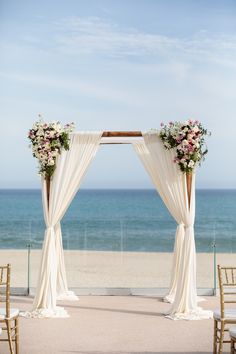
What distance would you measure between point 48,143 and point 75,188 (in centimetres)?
55

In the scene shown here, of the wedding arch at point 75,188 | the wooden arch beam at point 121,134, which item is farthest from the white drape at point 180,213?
the wooden arch beam at point 121,134

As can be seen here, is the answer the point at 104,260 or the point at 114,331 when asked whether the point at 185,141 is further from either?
the point at 104,260

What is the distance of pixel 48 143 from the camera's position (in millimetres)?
7945

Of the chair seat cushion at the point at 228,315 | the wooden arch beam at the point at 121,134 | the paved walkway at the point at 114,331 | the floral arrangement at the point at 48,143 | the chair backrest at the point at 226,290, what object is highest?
the wooden arch beam at the point at 121,134

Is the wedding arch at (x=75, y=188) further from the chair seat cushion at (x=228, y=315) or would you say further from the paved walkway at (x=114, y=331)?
the chair seat cushion at (x=228, y=315)

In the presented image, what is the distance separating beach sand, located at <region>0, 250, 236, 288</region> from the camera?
994 cm

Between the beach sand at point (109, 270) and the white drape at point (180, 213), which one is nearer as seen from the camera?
the white drape at point (180, 213)

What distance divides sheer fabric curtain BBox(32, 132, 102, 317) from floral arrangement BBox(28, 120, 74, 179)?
0.28 ft

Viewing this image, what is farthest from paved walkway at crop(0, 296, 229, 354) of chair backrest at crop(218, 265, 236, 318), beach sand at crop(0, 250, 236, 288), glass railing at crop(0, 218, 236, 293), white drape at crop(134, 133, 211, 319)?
beach sand at crop(0, 250, 236, 288)

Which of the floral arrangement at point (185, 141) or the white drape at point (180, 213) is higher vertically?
the floral arrangement at point (185, 141)

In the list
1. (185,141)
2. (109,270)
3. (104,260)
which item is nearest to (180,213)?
(185,141)

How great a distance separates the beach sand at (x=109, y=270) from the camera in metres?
9.94

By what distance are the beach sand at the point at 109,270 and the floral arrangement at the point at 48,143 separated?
1.87 meters

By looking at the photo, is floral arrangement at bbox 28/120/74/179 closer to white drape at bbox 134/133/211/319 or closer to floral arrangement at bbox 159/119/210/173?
white drape at bbox 134/133/211/319
